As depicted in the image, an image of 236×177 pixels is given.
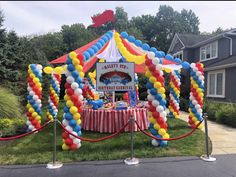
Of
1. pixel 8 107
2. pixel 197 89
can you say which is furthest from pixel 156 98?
pixel 8 107

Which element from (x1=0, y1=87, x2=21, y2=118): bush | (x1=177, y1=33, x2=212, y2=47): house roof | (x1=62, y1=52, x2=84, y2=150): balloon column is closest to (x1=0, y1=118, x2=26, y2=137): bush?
(x1=0, y1=87, x2=21, y2=118): bush

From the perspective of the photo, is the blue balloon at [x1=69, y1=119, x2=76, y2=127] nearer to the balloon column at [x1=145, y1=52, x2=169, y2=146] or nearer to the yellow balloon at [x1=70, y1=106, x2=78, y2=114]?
the yellow balloon at [x1=70, y1=106, x2=78, y2=114]

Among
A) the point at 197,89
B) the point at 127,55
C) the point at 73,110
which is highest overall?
the point at 127,55

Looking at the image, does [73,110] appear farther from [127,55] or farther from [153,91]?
[127,55]

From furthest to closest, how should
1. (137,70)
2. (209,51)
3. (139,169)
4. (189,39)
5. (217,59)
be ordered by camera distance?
(189,39) < (209,51) < (217,59) < (137,70) < (139,169)

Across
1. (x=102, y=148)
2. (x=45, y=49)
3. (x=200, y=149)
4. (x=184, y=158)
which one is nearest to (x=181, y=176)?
(x=184, y=158)

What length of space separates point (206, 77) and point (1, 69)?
1484 centimetres

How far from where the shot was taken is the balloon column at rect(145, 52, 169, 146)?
7125 millimetres

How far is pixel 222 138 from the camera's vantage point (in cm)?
834

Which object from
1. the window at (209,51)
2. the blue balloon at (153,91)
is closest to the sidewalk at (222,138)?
the blue balloon at (153,91)

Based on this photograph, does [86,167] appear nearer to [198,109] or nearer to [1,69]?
[198,109]

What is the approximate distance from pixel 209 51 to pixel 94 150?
682 inches

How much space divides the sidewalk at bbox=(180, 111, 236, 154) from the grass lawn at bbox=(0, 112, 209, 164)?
43 cm

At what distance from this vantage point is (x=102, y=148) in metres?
6.89
